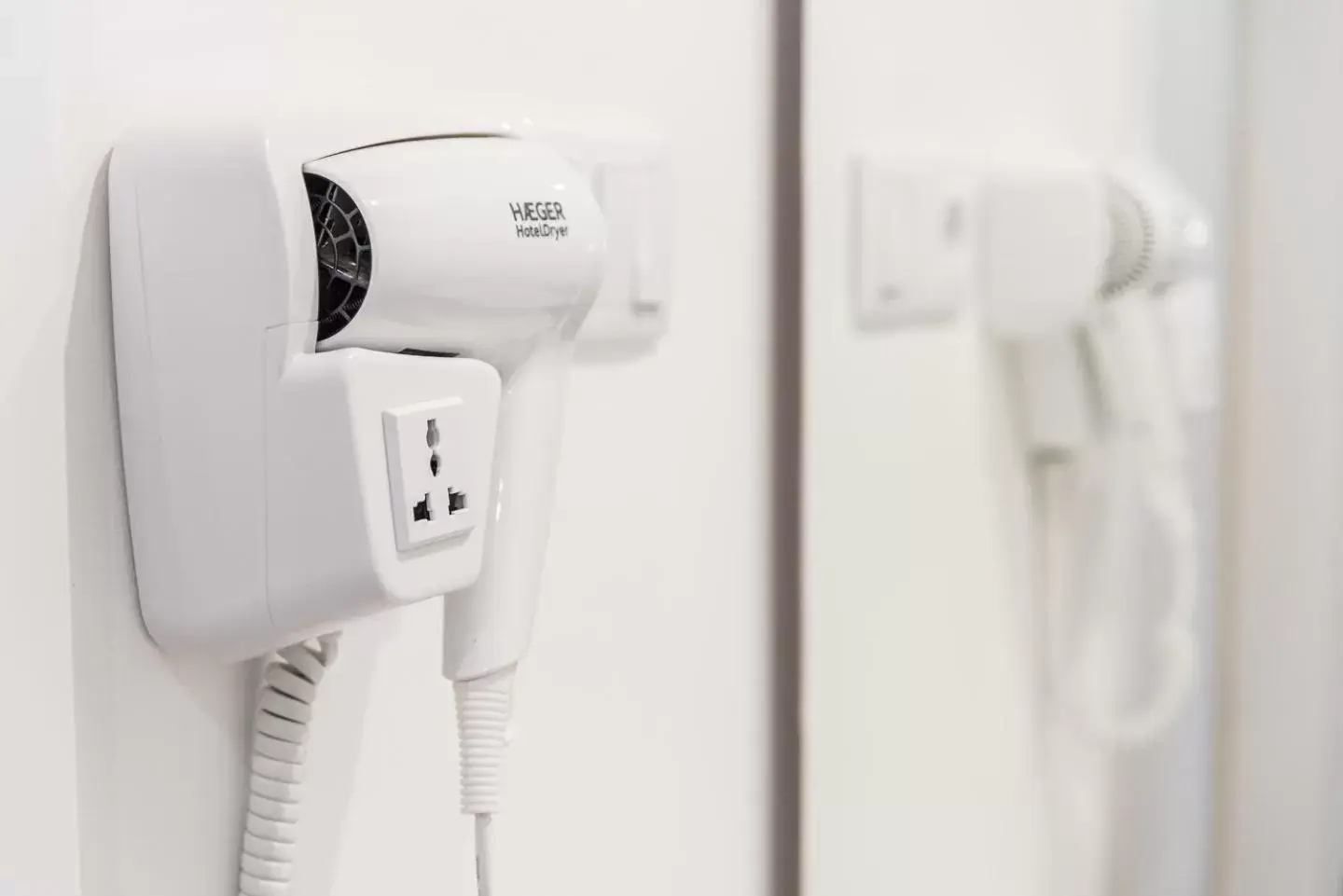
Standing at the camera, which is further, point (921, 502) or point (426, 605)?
point (921, 502)

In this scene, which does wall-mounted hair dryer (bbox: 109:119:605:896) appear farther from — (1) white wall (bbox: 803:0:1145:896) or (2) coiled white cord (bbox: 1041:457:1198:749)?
(2) coiled white cord (bbox: 1041:457:1198:749)

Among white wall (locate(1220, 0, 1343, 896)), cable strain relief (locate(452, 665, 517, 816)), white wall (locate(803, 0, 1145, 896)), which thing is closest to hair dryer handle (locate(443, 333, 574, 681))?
cable strain relief (locate(452, 665, 517, 816))

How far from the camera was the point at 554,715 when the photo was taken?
0.51 meters

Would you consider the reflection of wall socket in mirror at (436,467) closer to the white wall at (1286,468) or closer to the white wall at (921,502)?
the white wall at (921,502)

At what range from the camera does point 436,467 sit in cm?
34

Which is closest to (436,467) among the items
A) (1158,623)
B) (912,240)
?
(912,240)

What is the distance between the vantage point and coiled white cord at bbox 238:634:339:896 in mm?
380

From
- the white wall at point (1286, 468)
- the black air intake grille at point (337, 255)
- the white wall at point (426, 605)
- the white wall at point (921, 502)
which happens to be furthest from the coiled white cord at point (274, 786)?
the white wall at point (1286, 468)

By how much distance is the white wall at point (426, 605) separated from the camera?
33cm

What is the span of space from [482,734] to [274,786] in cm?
6

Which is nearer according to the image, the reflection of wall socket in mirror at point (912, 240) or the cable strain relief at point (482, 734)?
the cable strain relief at point (482, 734)

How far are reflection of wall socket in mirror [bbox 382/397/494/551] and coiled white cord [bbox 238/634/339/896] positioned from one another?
8cm

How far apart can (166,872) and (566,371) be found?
0.18 m

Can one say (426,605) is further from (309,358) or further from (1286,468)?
(1286,468)
